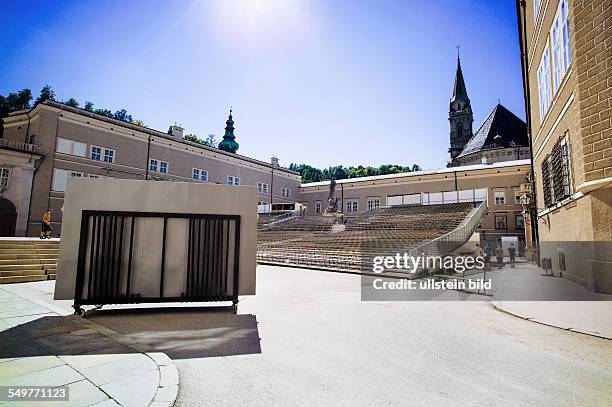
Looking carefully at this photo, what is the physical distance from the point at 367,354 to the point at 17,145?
37.2m

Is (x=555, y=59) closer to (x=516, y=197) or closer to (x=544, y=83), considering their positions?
(x=544, y=83)

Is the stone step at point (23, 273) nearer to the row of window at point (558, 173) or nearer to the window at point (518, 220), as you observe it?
the row of window at point (558, 173)

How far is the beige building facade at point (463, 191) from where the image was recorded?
3738 cm

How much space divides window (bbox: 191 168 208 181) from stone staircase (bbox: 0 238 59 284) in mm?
30111

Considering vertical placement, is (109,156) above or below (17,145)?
above

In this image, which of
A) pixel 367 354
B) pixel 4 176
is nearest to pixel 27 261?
pixel 367 354

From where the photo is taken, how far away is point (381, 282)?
14016 millimetres

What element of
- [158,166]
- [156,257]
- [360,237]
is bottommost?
[156,257]

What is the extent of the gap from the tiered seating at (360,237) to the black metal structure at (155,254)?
36.2 feet

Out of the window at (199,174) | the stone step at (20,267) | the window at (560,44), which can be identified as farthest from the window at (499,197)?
the stone step at (20,267)

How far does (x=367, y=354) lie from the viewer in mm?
5109

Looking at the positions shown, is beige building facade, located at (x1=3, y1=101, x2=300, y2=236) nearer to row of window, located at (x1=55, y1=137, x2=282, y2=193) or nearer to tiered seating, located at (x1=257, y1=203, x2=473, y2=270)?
row of window, located at (x1=55, y1=137, x2=282, y2=193)

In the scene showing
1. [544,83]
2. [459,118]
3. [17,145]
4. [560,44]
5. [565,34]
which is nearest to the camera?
[565,34]

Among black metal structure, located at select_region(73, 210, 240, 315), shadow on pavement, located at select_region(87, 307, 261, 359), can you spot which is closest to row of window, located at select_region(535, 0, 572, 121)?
black metal structure, located at select_region(73, 210, 240, 315)
